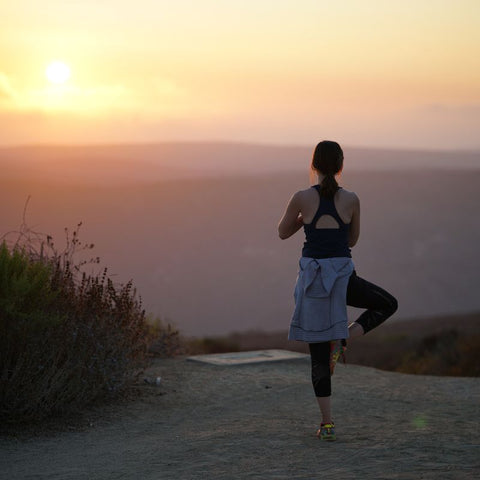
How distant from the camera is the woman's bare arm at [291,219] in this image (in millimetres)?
6168

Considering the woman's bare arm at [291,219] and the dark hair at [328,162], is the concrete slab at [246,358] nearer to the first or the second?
the woman's bare arm at [291,219]

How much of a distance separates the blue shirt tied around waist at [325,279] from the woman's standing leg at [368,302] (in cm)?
8

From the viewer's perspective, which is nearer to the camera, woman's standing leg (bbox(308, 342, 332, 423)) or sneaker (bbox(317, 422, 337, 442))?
woman's standing leg (bbox(308, 342, 332, 423))

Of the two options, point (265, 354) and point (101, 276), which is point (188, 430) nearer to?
point (101, 276)

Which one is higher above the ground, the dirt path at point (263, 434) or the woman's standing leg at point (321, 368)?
the woman's standing leg at point (321, 368)

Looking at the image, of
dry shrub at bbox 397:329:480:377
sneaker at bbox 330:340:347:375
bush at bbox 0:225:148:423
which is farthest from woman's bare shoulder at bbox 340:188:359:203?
dry shrub at bbox 397:329:480:377

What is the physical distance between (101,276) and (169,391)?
143 cm

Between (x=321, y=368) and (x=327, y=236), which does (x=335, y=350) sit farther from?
(x=327, y=236)

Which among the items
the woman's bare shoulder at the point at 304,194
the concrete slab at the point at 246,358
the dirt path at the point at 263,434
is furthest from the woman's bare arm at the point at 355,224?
the concrete slab at the point at 246,358

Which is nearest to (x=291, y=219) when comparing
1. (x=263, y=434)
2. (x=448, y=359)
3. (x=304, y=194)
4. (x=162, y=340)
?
(x=304, y=194)

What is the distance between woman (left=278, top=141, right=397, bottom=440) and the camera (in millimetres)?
6184

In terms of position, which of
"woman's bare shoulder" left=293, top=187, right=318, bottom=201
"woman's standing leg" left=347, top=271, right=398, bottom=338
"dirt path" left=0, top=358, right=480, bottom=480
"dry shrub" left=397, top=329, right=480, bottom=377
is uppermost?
"woman's bare shoulder" left=293, top=187, right=318, bottom=201

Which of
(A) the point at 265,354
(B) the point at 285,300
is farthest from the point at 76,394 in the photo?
(B) the point at 285,300

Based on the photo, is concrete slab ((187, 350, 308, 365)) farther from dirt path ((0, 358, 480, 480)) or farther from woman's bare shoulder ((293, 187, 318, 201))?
woman's bare shoulder ((293, 187, 318, 201))
